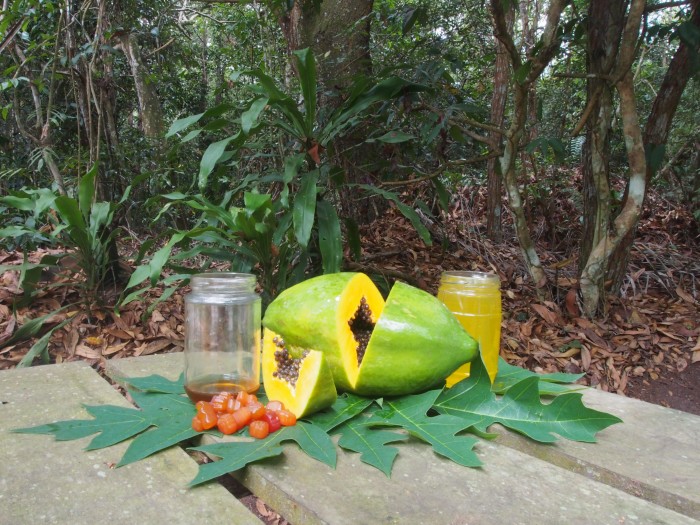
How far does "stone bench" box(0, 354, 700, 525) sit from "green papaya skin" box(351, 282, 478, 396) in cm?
16

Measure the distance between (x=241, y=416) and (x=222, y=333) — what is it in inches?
11.6

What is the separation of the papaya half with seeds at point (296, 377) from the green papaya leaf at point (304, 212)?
0.65m

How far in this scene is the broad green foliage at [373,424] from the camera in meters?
0.90

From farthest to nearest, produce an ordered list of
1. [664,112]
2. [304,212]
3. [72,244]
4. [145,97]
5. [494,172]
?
[145,97]
[494,172]
[664,112]
[72,244]
[304,212]

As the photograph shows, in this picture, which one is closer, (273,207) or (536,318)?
(273,207)

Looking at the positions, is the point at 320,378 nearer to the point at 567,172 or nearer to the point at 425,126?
the point at 425,126

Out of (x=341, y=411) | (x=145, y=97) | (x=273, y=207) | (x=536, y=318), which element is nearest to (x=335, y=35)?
(x=273, y=207)

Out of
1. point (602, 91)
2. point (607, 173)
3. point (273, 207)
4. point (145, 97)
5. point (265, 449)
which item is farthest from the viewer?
point (145, 97)

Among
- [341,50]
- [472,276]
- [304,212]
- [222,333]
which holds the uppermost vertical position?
[341,50]

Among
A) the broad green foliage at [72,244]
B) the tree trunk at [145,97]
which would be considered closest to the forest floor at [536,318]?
the broad green foliage at [72,244]

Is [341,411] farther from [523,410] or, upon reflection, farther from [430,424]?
[523,410]

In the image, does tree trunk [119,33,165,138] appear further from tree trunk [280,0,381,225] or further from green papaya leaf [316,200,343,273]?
green papaya leaf [316,200,343,273]

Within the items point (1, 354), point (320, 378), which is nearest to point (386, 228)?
point (1, 354)

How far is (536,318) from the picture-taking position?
109 inches
